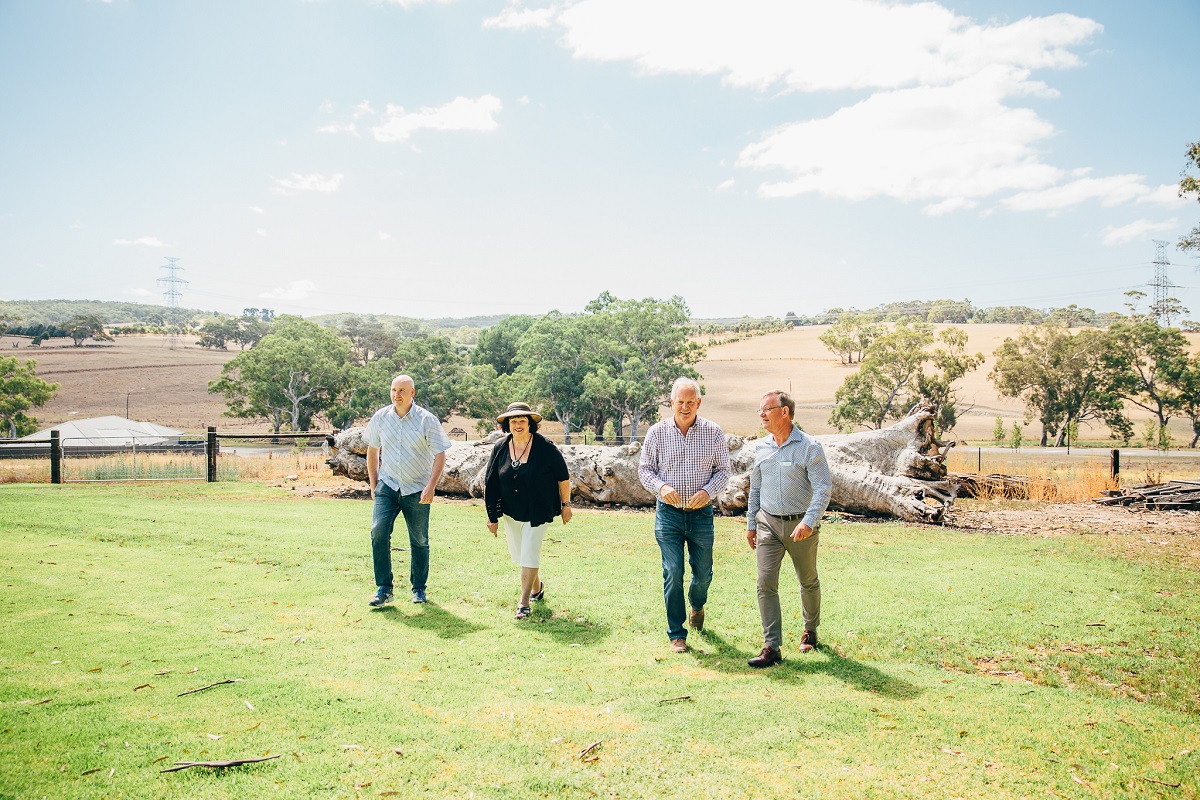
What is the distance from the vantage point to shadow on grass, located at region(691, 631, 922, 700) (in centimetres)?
488

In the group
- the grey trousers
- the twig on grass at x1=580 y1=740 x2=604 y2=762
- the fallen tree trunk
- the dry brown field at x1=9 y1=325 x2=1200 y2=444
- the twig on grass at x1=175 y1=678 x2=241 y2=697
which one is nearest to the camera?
the twig on grass at x1=580 y1=740 x2=604 y2=762

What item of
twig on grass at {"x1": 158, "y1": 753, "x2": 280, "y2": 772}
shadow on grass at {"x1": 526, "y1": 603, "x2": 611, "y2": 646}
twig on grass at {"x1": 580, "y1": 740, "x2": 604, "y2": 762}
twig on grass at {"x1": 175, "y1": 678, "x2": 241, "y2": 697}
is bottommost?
shadow on grass at {"x1": 526, "y1": 603, "x2": 611, "y2": 646}

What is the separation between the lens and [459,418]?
79500 mm

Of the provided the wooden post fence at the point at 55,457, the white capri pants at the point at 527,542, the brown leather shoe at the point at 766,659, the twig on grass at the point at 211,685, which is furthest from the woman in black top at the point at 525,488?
the wooden post fence at the point at 55,457

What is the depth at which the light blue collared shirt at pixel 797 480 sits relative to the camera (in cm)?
530

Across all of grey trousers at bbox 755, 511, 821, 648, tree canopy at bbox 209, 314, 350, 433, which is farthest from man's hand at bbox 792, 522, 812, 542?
tree canopy at bbox 209, 314, 350, 433

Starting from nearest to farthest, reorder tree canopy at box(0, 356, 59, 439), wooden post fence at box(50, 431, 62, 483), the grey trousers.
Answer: the grey trousers → wooden post fence at box(50, 431, 62, 483) → tree canopy at box(0, 356, 59, 439)

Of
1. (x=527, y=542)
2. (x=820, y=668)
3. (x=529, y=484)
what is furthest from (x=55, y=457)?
(x=820, y=668)

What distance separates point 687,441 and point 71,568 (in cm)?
697

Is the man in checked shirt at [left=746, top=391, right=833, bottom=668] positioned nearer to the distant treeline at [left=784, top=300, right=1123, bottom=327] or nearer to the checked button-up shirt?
the checked button-up shirt

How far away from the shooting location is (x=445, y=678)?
4891mm

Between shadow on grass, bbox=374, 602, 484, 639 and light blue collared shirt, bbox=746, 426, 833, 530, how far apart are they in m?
2.71

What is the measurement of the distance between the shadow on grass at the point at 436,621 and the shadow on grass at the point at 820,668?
6.74 ft

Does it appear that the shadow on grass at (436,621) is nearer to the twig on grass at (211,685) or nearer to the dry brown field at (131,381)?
the twig on grass at (211,685)
